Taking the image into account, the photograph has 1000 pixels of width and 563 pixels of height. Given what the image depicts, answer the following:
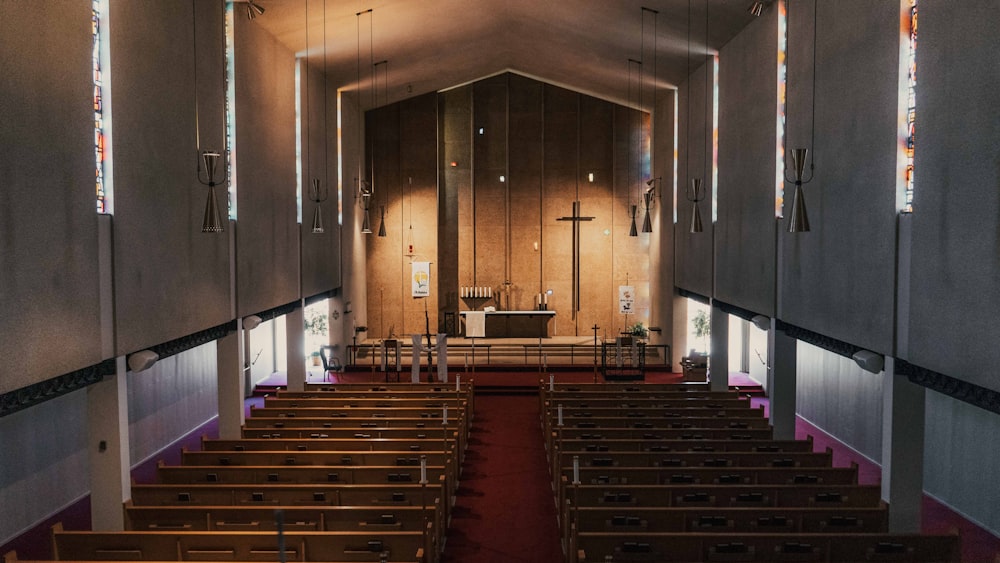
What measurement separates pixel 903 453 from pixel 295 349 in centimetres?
1074

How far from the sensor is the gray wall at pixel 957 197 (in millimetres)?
6266

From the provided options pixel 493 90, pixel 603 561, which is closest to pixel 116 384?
pixel 603 561

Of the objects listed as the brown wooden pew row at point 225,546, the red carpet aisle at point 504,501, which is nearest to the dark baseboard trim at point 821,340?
the red carpet aisle at point 504,501

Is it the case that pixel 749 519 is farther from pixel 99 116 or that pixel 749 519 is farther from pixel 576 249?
pixel 576 249

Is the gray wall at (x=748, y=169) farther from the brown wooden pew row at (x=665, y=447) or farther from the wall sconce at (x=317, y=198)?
the wall sconce at (x=317, y=198)

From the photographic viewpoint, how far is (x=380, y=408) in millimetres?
11984

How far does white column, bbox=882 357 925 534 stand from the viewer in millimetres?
8180

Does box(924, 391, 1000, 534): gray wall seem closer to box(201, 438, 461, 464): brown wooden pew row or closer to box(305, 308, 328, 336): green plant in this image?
box(201, 438, 461, 464): brown wooden pew row

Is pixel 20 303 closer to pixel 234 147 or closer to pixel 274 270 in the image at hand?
pixel 234 147

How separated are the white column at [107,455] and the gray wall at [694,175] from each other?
417 inches

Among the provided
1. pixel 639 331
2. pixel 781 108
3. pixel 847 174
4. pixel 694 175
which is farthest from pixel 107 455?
pixel 639 331

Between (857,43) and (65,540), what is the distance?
9232 millimetres

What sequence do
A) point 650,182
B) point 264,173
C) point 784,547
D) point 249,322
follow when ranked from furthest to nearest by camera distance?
point 650,182
point 264,173
point 249,322
point 784,547

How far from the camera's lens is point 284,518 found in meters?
7.23
